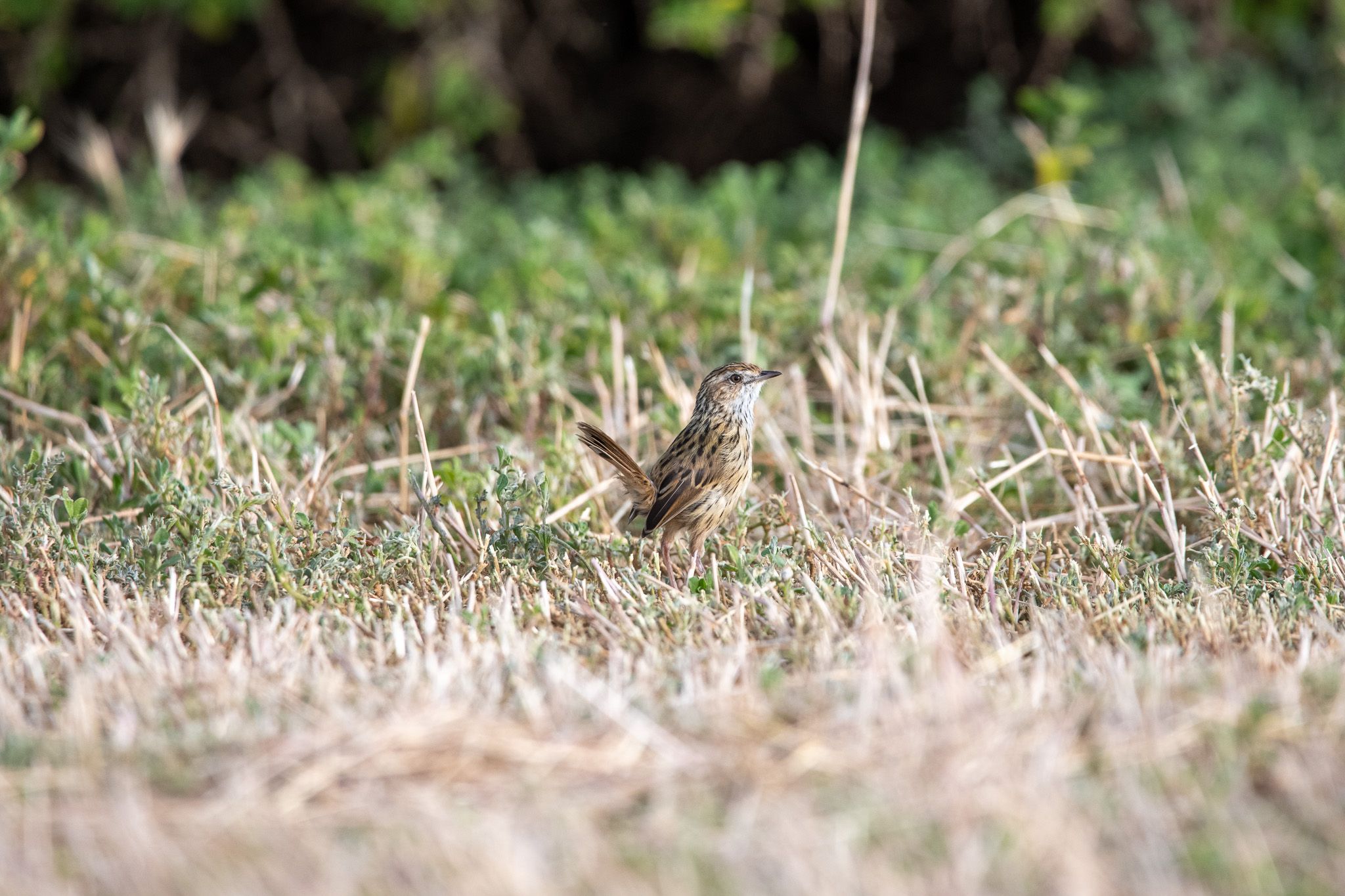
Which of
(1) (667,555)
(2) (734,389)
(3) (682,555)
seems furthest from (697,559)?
(2) (734,389)

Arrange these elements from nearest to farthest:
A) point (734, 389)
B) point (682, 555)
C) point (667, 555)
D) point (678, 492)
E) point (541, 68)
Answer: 1. point (667, 555)
2. point (678, 492)
3. point (682, 555)
4. point (734, 389)
5. point (541, 68)

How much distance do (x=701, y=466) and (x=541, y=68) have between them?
7434 millimetres

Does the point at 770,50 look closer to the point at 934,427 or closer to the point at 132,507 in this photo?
the point at 934,427

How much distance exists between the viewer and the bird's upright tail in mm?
4516

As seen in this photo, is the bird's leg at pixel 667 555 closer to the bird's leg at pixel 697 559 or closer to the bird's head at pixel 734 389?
the bird's leg at pixel 697 559

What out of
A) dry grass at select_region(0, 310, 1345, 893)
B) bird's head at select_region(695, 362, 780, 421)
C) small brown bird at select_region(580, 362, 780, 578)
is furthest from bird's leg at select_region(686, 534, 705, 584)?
bird's head at select_region(695, 362, 780, 421)

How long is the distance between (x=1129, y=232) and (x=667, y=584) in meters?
3.84

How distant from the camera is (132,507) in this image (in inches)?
189

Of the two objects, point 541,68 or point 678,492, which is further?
point 541,68

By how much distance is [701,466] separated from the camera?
184 inches

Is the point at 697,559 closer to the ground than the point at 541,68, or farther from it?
closer to the ground

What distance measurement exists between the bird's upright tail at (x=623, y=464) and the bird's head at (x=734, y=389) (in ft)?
1.22

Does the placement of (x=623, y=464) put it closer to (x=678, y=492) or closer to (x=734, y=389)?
(x=678, y=492)

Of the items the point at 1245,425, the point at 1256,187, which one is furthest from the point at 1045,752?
the point at 1256,187
